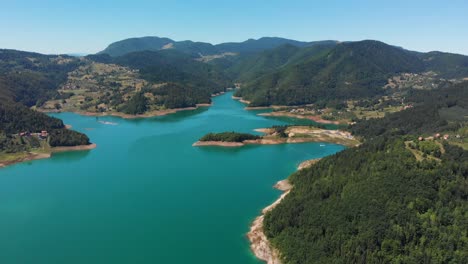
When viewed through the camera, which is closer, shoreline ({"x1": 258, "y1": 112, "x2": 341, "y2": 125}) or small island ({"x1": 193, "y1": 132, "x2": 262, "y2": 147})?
small island ({"x1": 193, "y1": 132, "x2": 262, "y2": 147})

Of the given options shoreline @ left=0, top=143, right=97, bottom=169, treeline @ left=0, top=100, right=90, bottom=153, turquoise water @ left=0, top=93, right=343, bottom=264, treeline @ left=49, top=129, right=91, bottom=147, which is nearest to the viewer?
turquoise water @ left=0, top=93, right=343, bottom=264

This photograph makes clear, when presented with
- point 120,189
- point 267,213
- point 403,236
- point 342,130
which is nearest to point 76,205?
point 120,189

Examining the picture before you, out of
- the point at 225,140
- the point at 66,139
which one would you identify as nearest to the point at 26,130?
the point at 66,139

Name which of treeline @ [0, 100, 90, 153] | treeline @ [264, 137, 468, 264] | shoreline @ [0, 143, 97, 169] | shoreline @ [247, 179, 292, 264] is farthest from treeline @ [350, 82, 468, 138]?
treeline @ [0, 100, 90, 153]

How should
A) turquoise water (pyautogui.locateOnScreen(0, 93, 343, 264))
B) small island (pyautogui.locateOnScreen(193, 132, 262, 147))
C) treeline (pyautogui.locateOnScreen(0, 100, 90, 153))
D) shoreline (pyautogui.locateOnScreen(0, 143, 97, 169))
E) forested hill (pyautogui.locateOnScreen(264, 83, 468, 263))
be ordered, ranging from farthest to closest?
small island (pyautogui.locateOnScreen(193, 132, 262, 147)) < treeline (pyautogui.locateOnScreen(0, 100, 90, 153)) < shoreline (pyautogui.locateOnScreen(0, 143, 97, 169)) < turquoise water (pyautogui.locateOnScreen(0, 93, 343, 264)) < forested hill (pyautogui.locateOnScreen(264, 83, 468, 263))

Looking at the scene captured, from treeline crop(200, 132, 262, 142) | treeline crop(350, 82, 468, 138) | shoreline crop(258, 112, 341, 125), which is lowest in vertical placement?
treeline crop(200, 132, 262, 142)

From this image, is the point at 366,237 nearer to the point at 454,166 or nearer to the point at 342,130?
the point at 454,166

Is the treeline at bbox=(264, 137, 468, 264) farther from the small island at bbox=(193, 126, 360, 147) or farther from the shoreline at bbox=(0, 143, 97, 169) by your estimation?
the shoreline at bbox=(0, 143, 97, 169)
